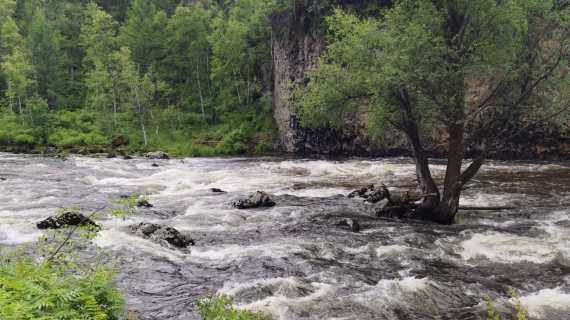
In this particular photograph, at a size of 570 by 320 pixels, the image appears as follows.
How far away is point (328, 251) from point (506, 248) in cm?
545

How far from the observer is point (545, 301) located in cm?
959

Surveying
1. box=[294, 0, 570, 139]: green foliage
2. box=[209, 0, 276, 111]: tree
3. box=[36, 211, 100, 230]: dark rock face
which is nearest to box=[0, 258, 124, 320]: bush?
box=[36, 211, 100, 230]: dark rock face

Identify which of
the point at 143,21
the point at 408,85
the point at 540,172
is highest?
the point at 143,21

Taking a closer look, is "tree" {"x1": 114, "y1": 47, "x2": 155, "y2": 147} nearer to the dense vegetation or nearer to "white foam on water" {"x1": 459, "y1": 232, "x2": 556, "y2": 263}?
the dense vegetation

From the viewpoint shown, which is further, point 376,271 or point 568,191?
point 568,191

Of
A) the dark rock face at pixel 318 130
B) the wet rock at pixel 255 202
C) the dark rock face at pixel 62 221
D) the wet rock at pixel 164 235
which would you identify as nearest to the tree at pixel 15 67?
the dark rock face at pixel 318 130

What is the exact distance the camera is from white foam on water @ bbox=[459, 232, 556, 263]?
496 inches

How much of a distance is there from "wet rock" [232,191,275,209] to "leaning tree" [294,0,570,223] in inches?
227

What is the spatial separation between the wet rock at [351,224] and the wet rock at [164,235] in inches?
222

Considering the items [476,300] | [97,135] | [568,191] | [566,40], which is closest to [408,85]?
[566,40]

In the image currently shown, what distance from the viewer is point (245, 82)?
64812 mm

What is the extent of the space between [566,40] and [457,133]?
15.0ft

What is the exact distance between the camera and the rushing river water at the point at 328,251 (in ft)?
31.8

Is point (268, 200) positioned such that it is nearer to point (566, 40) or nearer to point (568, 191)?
point (566, 40)
